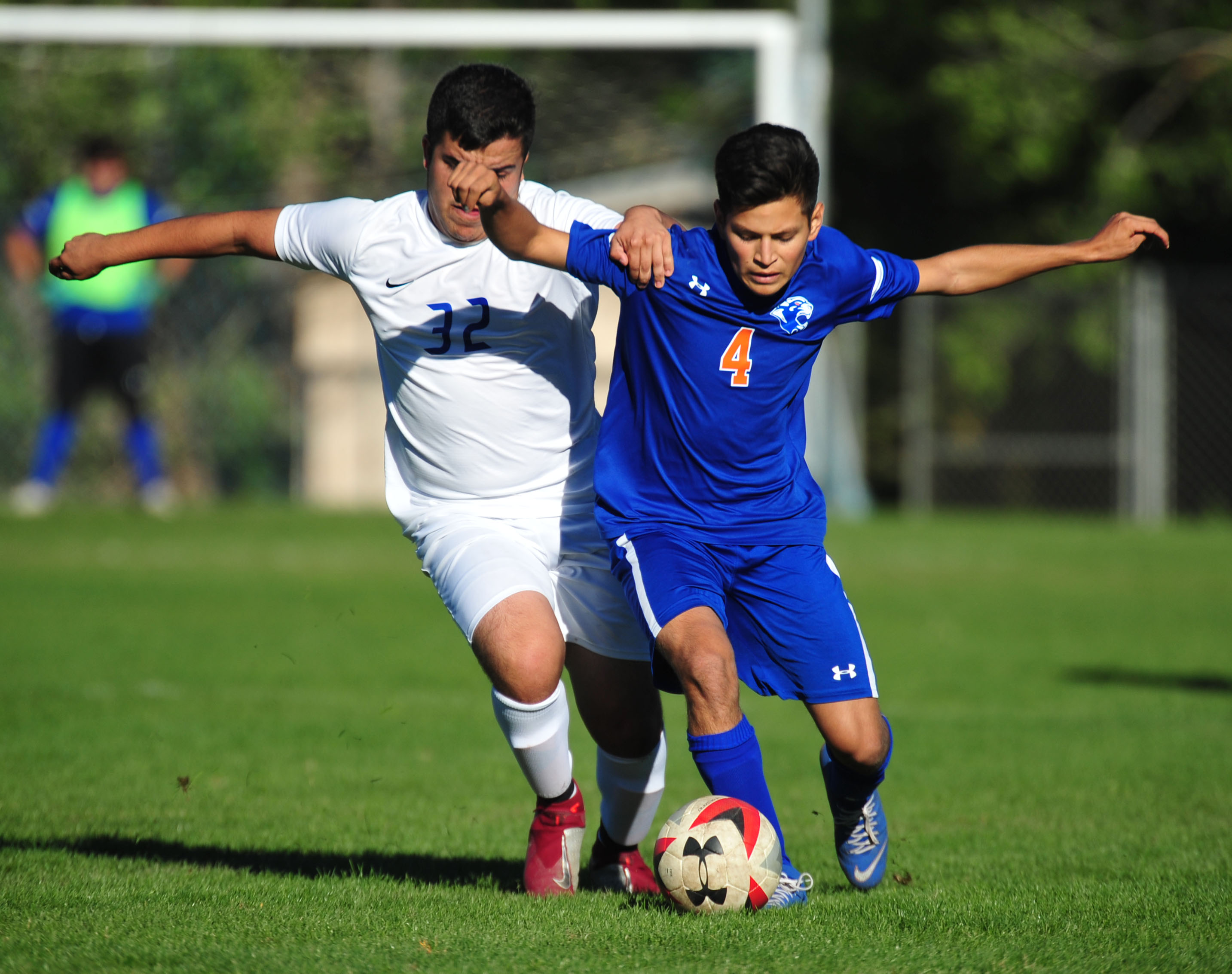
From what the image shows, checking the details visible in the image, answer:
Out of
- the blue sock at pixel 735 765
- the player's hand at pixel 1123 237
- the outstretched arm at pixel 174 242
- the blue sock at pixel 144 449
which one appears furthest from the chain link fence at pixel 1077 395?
the outstretched arm at pixel 174 242

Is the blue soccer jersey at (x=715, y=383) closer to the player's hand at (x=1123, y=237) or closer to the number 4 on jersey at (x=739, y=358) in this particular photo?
the number 4 on jersey at (x=739, y=358)

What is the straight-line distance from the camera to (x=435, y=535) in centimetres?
452

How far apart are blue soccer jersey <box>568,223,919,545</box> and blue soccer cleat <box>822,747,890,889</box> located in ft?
2.55

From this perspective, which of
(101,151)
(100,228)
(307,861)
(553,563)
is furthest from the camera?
(100,228)

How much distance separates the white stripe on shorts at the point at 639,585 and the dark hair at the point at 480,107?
1127 mm

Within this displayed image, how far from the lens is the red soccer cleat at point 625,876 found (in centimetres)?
456

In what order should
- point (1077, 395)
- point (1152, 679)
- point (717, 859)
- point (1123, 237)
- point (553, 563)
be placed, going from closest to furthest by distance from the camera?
1. point (717, 859)
2. point (1123, 237)
3. point (553, 563)
4. point (1152, 679)
5. point (1077, 395)

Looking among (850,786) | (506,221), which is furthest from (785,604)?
(506,221)

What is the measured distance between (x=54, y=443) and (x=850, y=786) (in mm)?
11757

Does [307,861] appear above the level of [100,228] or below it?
below

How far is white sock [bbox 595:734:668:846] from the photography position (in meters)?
4.64

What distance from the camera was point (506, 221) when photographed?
13.1 feet

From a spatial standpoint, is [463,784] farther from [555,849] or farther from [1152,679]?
[1152,679]

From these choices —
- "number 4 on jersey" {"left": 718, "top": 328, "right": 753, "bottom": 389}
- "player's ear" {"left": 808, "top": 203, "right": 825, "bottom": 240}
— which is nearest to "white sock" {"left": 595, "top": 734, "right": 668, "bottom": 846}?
"number 4 on jersey" {"left": 718, "top": 328, "right": 753, "bottom": 389}
